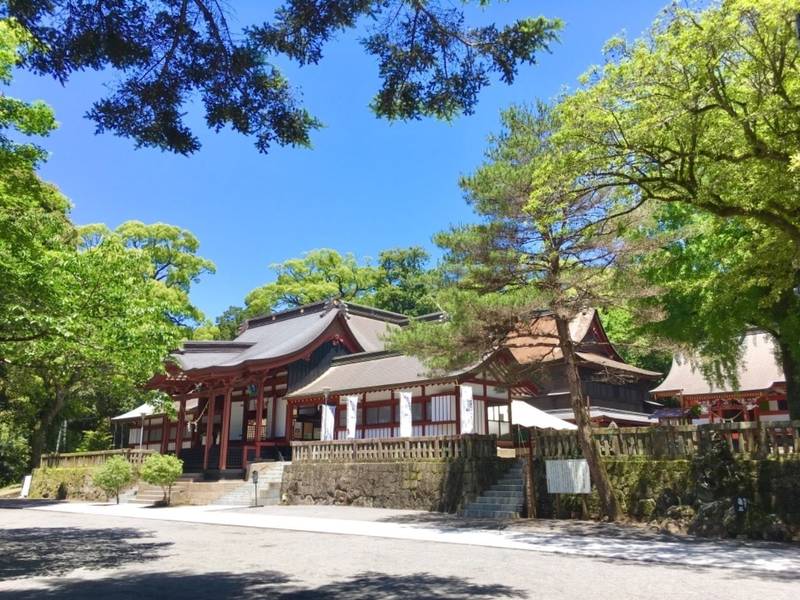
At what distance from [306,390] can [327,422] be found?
286 cm

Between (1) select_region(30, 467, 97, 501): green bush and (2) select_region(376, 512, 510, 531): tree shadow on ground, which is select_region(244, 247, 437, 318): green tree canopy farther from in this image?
(2) select_region(376, 512, 510, 531): tree shadow on ground

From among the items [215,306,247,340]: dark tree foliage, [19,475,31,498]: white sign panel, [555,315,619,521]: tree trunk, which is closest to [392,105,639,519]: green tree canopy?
[555,315,619,521]: tree trunk

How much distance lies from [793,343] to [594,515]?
247 inches

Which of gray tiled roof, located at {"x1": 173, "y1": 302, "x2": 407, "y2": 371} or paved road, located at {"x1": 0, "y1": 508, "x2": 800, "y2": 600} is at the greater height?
gray tiled roof, located at {"x1": 173, "y1": 302, "x2": 407, "y2": 371}

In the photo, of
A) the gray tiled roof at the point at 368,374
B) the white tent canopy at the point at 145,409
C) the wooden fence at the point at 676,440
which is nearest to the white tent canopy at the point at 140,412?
the white tent canopy at the point at 145,409

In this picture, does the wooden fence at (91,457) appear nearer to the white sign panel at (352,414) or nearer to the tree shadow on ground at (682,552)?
the white sign panel at (352,414)

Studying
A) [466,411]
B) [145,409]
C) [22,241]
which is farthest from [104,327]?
[145,409]

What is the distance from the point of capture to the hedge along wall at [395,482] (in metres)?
17.5

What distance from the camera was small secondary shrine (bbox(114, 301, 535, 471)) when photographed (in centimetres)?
2238

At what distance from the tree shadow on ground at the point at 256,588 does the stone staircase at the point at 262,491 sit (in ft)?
44.1

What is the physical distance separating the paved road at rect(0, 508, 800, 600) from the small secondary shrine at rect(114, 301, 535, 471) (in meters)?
9.08

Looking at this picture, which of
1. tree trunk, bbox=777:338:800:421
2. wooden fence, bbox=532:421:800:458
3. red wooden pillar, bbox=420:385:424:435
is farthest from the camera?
red wooden pillar, bbox=420:385:424:435

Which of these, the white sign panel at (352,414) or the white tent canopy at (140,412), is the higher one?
the white tent canopy at (140,412)

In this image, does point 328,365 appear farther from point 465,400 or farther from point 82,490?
point 82,490
